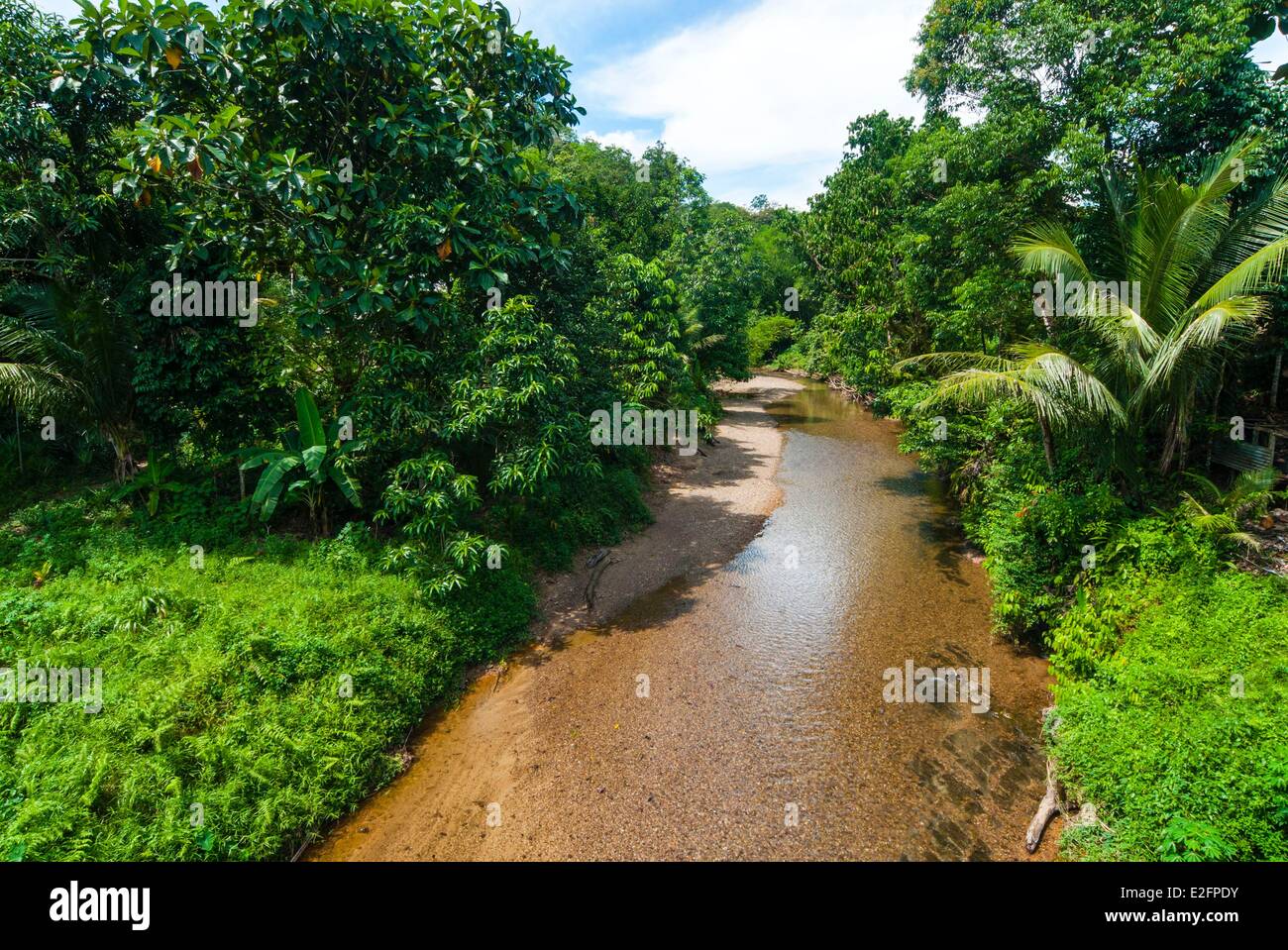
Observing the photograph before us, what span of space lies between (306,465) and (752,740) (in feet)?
24.9

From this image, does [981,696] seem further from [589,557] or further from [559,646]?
[589,557]

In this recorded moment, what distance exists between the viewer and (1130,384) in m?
7.89

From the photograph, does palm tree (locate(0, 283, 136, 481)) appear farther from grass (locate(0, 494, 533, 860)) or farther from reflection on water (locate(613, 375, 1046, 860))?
reflection on water (locate(613, 375, 1046, 860))

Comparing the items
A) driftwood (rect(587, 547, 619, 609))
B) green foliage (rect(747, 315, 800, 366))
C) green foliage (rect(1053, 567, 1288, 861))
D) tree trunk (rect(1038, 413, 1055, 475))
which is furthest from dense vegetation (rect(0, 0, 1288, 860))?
green foliage (rect(747, 315, 800, 366))

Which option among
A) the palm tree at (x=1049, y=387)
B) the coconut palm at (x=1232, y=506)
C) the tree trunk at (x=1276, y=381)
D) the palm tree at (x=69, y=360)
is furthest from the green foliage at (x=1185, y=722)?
the palm tree at (x=69, y=360)

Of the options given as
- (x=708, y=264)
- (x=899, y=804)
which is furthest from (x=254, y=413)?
(x=708, y=264)

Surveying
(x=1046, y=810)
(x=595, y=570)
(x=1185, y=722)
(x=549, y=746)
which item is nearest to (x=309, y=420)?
(x=595, y=570)

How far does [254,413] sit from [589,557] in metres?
6.68

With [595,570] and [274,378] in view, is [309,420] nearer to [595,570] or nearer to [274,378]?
[274,378]

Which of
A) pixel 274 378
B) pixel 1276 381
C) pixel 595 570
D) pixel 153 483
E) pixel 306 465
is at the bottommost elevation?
pixel 595 570

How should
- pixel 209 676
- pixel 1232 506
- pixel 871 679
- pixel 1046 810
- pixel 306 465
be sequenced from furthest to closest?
pixel 306 465, pixel 871 679, pixel 1232 506, pixel 209 676, pixel 1046 810

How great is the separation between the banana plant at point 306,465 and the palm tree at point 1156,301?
9.31 m

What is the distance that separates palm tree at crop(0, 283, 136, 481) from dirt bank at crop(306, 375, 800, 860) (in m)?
7.41

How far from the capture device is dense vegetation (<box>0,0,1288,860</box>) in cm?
553
